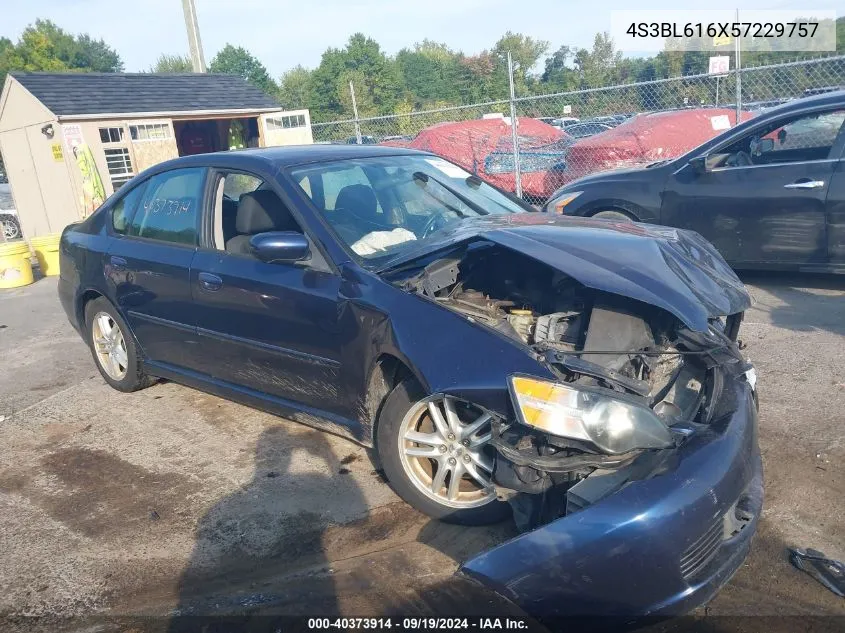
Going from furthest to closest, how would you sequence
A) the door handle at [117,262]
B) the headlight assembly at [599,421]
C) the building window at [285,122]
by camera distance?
1. the building window at [285,122]
2. the door handle at [117,262]
3. the headlight assembly at [599,421]

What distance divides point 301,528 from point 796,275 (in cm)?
580

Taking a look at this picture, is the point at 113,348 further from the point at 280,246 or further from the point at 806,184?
the point at 806,184

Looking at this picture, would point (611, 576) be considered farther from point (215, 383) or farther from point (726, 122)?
point (726, 122)

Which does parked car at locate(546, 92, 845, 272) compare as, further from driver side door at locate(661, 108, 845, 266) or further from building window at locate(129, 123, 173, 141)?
building window at locate(129, 123, 173, 141)

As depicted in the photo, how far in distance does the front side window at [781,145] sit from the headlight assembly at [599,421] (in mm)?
4798

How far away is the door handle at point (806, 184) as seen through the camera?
6.15 meters

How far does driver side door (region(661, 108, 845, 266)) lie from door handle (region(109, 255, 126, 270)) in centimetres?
485

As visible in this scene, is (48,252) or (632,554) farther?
(48,252)

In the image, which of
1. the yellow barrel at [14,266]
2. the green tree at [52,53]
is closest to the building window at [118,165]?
the yellow barrel at [14,266]

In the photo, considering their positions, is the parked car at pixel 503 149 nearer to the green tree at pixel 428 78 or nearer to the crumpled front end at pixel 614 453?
the crumpled front end at pixel 614 453

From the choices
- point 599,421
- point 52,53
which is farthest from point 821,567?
point 52,53

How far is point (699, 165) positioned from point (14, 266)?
9346mm

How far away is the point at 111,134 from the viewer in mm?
14984

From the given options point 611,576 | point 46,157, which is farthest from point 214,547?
point 46,157
